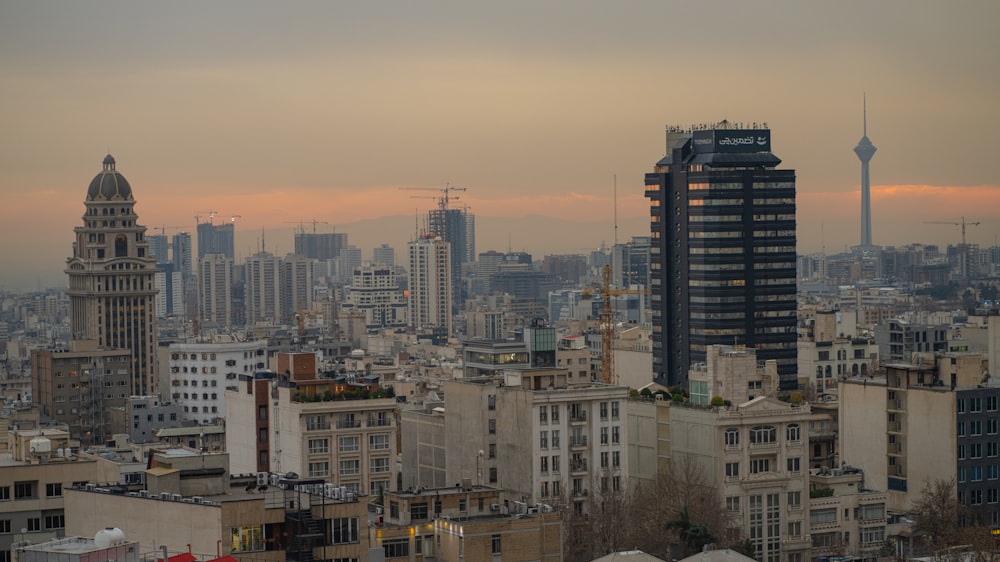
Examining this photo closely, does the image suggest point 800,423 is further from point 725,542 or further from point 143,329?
point 143,329

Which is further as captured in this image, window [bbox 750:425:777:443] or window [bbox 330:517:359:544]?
window [bbox 750:425:777:443]

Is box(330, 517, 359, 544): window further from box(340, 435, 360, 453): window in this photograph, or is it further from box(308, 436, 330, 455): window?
box(340, 435, 360, 453): window

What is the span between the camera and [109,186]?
127688mm

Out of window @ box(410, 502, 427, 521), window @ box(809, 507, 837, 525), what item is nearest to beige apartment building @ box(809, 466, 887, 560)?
Result: window @ box(809, 507, 837, 525)

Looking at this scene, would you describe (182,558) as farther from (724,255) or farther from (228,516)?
(724,255)

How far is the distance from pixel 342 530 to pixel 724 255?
72512 millimetres

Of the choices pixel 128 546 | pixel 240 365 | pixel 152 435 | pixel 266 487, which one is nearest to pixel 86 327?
pixel 240 365

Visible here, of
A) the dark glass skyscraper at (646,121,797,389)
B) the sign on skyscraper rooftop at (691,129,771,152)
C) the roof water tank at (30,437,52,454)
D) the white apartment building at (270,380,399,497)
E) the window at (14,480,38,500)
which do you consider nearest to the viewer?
the window at (14,480,38,500)

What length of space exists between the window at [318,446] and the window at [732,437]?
12.4 metres

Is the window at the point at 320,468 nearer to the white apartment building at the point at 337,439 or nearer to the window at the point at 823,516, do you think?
the white apartment building at the point at 337,439

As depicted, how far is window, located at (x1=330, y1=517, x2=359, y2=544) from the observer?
136 ft

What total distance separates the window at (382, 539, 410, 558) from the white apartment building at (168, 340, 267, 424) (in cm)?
5257

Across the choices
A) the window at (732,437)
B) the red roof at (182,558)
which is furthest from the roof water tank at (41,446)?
the window at (732,437)

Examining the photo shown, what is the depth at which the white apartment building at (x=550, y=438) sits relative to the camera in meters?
61.3
